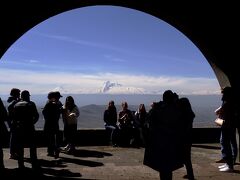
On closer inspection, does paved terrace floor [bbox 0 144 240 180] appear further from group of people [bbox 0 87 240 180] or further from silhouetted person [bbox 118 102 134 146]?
silhouetted person [bbox 118 102 134 146]

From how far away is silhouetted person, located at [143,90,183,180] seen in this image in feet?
21.1

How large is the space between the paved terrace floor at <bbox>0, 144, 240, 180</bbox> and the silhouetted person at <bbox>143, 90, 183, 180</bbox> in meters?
1.60

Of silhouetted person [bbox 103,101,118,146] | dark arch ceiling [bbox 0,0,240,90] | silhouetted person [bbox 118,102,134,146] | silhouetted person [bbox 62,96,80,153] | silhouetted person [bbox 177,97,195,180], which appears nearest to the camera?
silhouetted person [bbox 177,97,195,180]

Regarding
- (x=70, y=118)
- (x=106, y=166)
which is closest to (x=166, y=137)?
(x=106, y=166)

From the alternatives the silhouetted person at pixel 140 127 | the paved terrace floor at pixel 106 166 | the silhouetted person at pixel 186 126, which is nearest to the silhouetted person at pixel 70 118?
the paved terrace floor at pixel 106 166

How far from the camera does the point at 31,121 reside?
856 centimetres

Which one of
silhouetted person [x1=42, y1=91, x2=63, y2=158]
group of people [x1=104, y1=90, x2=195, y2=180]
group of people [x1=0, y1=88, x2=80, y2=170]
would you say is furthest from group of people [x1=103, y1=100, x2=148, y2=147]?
group of people [x1=104, y1=90, x2=195, y2=180]

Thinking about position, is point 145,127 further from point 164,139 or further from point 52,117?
point 164,139

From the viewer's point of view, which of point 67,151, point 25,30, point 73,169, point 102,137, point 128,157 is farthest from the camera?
point 102,137

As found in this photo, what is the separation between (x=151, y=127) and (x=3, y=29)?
4192 mm

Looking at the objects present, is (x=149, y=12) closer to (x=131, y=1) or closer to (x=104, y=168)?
(x=131, y=1)

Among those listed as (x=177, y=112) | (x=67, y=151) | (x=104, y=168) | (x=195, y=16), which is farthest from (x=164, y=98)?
(x=67, y=151)

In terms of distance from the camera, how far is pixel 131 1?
9.59 metres

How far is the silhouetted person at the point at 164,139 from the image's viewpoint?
643 cm
